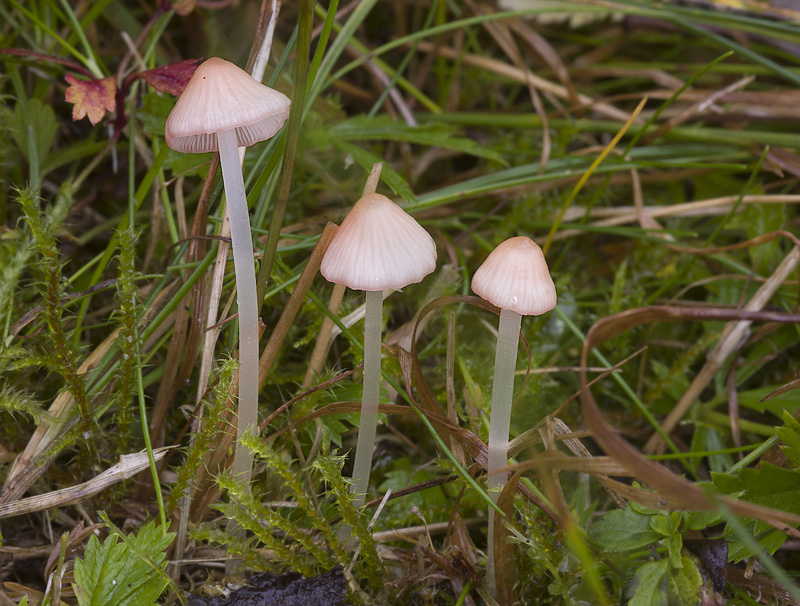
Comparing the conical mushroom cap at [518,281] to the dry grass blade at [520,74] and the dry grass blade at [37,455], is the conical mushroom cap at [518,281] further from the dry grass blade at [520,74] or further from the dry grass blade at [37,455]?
the dry grass blade at [520,74]

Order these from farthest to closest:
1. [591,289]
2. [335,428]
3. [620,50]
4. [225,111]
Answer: [620,50] → [591,289] → [335,428] → [225,111]

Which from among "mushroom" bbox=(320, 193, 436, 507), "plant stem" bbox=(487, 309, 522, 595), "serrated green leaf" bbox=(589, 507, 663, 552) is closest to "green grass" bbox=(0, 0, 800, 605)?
"serrated green leaf" bbox=(589, 507, 663, 552)

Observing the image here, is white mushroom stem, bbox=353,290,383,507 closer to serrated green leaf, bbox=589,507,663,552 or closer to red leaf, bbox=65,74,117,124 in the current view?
serrated green leaf, bbox=589,507,663,552

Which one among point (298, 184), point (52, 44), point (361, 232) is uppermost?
point (52, 44)

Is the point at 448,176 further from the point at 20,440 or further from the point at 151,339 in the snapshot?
the point at 20,440

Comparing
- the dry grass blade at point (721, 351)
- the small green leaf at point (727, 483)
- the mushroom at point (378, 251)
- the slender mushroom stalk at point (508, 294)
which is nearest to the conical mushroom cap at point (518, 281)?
the slender mushroom stalk at point (508, 294)

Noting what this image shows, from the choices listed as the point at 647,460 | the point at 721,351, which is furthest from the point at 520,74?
the point at 647,460

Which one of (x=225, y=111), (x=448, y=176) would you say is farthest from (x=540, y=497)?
(x=448, y=176)

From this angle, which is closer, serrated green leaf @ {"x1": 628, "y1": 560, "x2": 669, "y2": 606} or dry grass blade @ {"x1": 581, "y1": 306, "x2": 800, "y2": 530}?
dry grass blade @ {"x1": 581, "y1": 306, "x2": 800, "y2": 530}
